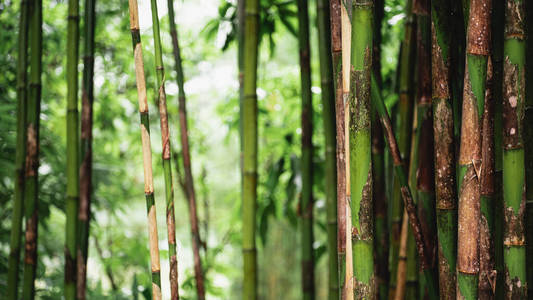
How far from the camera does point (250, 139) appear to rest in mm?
762

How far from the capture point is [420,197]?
26.7 inches

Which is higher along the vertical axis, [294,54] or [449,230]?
[294,54]

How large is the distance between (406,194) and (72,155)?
0.53m

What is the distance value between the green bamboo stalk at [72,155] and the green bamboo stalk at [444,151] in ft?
1.83

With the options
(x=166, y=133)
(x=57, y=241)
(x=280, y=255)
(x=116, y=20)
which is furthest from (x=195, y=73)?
(x=166, y=133)

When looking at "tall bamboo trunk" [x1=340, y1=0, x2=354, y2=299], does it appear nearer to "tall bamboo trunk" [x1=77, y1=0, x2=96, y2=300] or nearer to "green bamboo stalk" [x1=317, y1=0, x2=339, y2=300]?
"green bamboo stalk" [x1=317, y1=0, x2=339, y2=300]

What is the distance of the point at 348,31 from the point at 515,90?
19 centimetres

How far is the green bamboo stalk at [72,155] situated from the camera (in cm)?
83

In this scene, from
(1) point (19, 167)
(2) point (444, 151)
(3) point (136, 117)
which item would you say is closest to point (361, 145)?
(2) point (444, 151)

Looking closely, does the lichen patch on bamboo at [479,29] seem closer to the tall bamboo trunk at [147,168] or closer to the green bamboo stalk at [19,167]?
the tall bamboo trunk at [147,168]

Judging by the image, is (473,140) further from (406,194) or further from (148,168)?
(148,168)

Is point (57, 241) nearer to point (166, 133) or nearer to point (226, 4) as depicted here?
point (226, 4)

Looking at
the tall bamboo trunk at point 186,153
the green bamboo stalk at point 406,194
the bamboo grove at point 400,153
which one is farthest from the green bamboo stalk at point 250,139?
the green bamboo stalk at point 406,194

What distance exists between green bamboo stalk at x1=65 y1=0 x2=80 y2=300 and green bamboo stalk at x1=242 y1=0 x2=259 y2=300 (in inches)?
11.2
